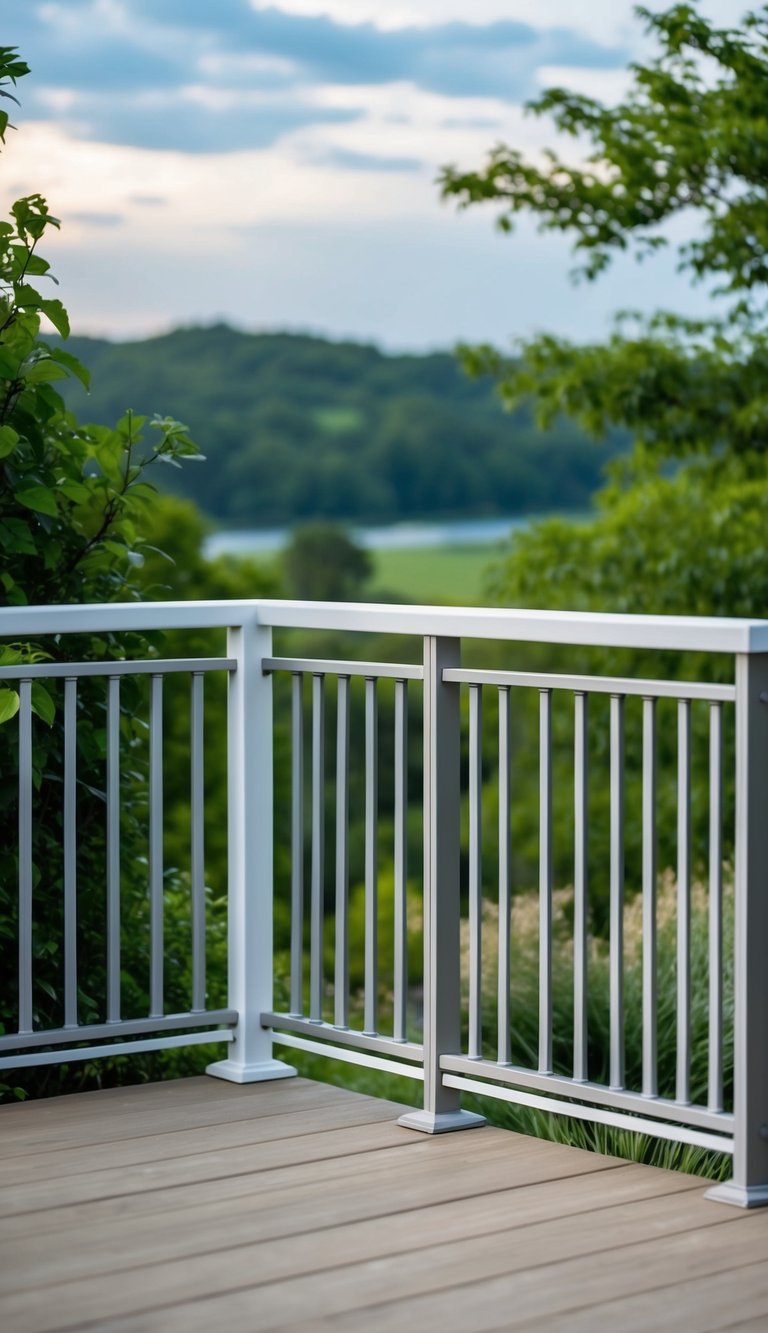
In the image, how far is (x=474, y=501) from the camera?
34.9 meters

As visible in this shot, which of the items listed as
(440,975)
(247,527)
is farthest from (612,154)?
(247,527)

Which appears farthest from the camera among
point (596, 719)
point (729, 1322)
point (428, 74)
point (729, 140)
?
point (428, 74)

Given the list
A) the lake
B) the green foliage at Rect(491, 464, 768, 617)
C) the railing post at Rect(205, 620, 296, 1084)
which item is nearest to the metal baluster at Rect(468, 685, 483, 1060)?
the railing post at Rect(205, 620, 296, 1084)

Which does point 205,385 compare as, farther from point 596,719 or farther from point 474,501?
point 596,719

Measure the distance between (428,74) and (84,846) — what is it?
38.0m

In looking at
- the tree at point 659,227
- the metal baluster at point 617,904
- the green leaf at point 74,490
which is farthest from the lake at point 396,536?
the metal baluster at point 617,904

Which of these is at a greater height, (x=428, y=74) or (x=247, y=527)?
(x=428, y=74)

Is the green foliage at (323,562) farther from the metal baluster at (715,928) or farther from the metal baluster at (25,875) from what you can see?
the metal baluster at (715,928)

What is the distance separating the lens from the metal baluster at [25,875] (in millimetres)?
3748

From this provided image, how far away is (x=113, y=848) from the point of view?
3.89 metres

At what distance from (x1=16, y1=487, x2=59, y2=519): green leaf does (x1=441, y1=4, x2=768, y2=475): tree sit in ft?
16.8

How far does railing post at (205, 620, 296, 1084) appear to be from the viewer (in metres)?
4.10

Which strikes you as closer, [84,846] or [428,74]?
[84,846]

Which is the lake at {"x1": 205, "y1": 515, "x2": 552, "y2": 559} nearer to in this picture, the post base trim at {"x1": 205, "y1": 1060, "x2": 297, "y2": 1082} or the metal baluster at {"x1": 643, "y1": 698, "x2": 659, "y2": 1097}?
the post base trim at {"x1": 205, "y1": 1060, "x2": 297, "y2": 1082}
